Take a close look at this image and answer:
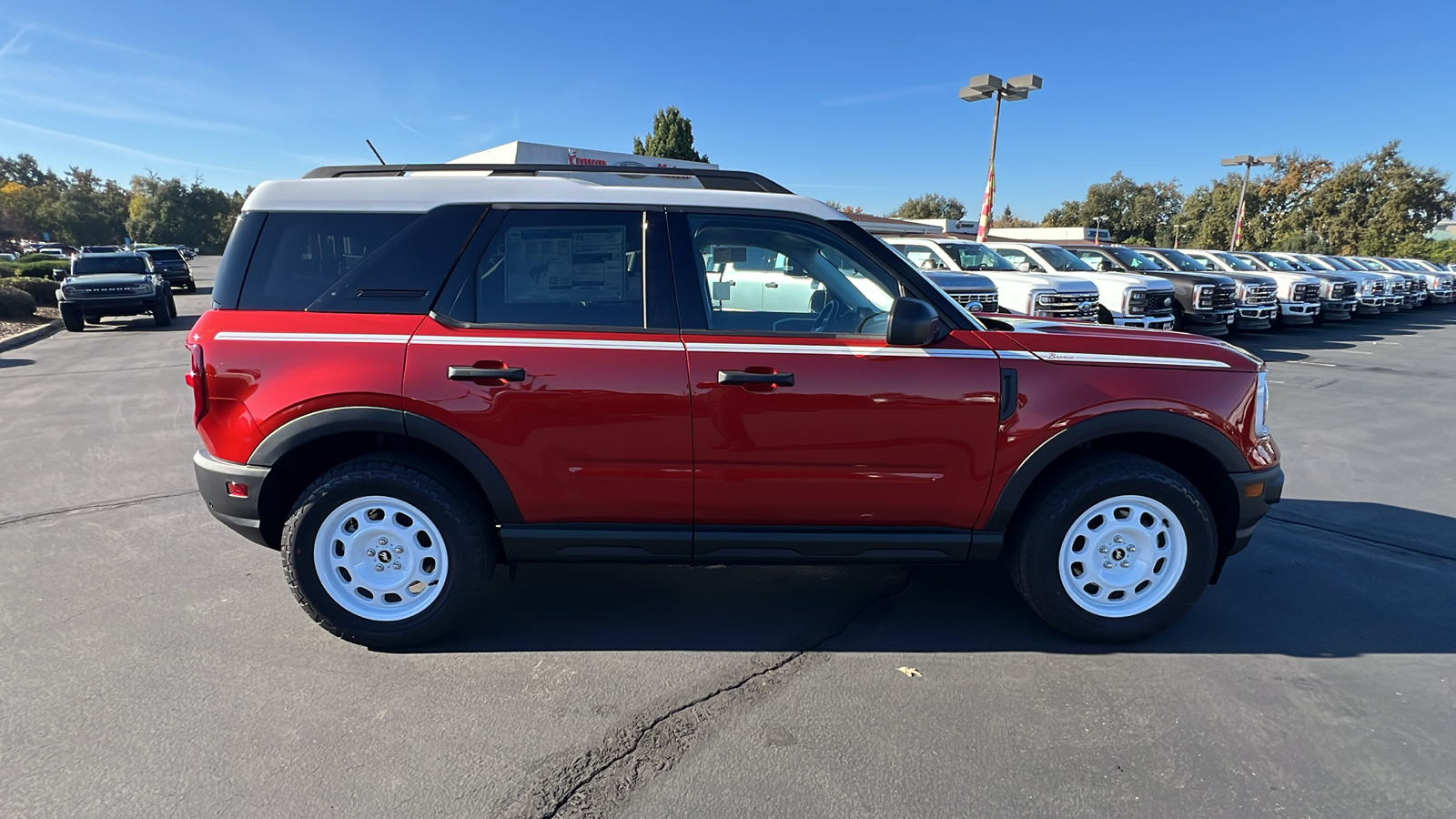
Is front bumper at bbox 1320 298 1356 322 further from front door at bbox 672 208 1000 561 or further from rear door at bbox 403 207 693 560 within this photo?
rear door at bbox 403 207 693 560

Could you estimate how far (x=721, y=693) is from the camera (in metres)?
2.89

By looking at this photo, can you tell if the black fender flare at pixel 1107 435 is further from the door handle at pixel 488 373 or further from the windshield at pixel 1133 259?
the windshield at pixel 1133 259

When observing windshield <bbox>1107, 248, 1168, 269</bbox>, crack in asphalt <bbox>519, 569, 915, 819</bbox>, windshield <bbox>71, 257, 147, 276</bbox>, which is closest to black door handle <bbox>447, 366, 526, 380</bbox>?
crack in asphalt <bbox>519, 569, 915, 819</bbox>

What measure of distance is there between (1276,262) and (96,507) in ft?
77.9

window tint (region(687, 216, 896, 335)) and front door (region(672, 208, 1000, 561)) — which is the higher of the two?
window tint (region(687, 216, 896, 335))

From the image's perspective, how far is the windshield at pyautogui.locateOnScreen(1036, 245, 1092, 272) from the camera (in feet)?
42.5

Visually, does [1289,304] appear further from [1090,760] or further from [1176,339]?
[1090,760]

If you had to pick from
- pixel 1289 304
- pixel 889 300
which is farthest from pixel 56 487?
pixel 1289 304

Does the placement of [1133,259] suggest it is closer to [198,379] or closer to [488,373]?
[488,373]

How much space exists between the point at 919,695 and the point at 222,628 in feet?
9.67

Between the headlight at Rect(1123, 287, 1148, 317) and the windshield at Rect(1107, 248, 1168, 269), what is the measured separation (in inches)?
97.7

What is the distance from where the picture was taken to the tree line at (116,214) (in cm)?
7544

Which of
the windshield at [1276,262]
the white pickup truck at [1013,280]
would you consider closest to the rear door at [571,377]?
the white pickup truck at [1013,280]

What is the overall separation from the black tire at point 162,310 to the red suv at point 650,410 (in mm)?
15770
